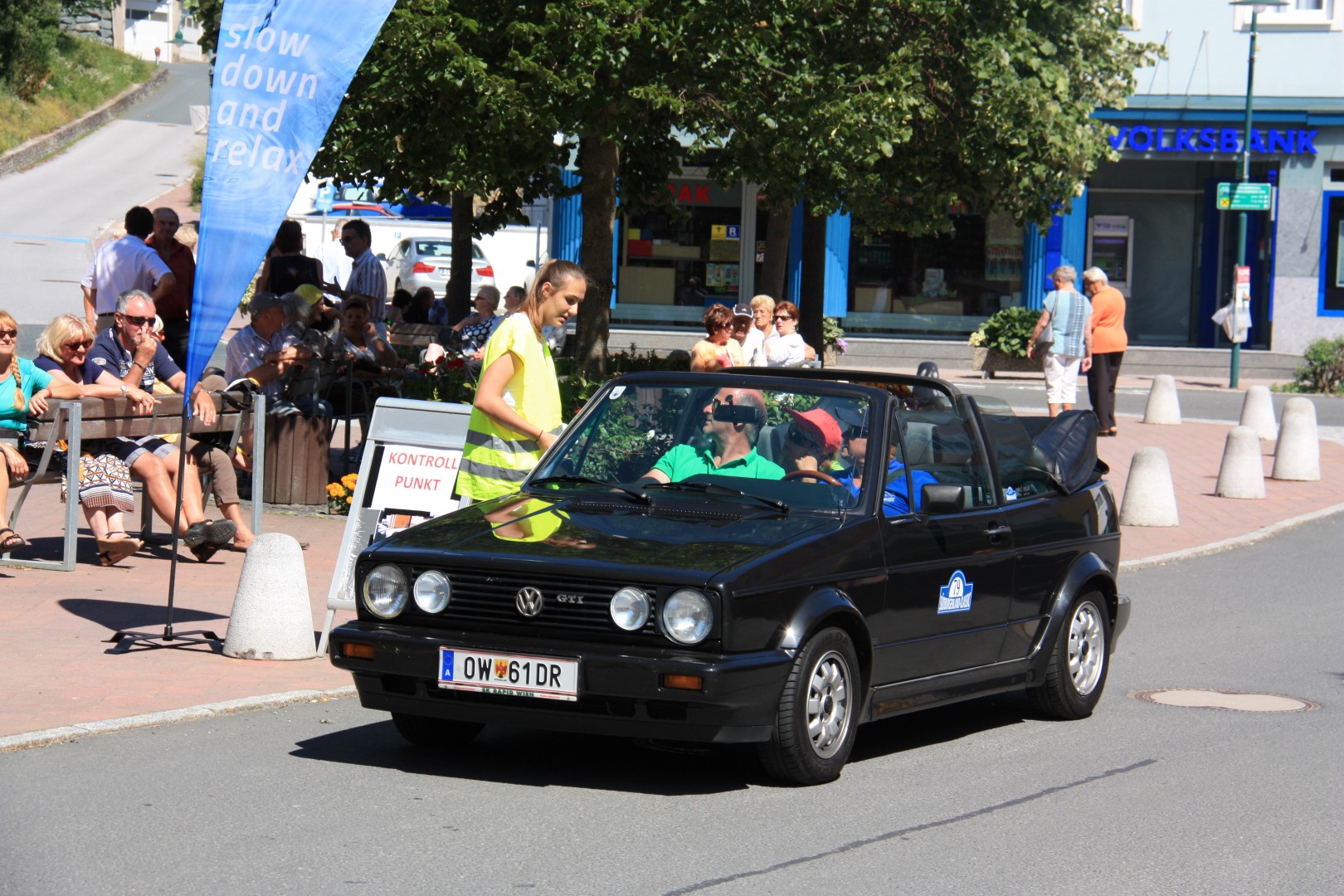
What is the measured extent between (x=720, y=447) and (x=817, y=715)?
1.23 m

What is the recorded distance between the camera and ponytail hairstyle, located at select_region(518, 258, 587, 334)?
7.91 metres

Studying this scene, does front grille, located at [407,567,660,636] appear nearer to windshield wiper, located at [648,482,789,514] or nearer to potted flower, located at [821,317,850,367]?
windshield wiper, located at [648,482,789,514]

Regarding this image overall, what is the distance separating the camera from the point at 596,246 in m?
15.0

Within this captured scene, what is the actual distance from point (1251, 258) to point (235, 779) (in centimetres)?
3145

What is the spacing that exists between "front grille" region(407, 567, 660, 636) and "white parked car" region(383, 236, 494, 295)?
29815 mm

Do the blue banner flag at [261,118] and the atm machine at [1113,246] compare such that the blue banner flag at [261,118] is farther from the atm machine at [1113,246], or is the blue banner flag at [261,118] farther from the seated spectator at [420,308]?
the atm machine at [1113,246]

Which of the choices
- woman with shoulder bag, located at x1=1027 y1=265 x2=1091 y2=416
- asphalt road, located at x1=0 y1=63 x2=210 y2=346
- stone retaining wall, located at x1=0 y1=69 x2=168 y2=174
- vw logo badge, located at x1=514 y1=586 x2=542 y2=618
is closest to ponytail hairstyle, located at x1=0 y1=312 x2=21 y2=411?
vw logo badge, located at x1=514 y1=586 x2=542 y2=618

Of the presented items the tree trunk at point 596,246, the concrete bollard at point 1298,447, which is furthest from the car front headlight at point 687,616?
the concrete bollard at point 1298,447

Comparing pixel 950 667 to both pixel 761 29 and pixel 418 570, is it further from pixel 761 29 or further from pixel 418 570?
pixel 761 29

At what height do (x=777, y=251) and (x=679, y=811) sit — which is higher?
(x=777, y=251)

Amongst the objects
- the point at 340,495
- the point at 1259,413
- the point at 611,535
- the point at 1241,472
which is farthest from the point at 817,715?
the point at 1259,413

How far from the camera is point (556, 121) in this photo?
1283cm

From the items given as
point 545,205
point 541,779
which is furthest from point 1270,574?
point 545,205

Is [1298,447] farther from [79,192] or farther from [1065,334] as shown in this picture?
[79,192]
